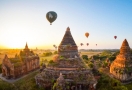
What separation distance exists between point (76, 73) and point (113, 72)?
19076 millimetres

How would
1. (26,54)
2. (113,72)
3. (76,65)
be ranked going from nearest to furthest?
1. (76,65)
2. (113,72)
3. (26,54)

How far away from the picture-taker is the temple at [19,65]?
102 ft

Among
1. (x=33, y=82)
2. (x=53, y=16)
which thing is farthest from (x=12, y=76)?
(x=53, y=16)

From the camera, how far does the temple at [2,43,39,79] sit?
30938mm

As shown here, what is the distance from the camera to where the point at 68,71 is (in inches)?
727

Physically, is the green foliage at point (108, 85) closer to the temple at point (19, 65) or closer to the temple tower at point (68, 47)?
the temple tower at point (68, 47)

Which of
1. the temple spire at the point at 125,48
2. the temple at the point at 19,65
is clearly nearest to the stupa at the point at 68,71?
the temple at the point at 19,65

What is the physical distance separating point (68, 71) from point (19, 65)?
60.5 feet

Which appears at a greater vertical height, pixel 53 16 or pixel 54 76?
pixel 53 16

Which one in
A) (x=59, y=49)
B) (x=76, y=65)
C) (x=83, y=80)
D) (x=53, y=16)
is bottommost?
(x=83, y=80)

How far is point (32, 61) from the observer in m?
38.6

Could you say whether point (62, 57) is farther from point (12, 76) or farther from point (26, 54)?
point (26, 54)

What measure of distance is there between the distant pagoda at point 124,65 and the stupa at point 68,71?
1465 cm

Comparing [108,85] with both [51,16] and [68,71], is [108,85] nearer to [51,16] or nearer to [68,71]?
[68,71]
